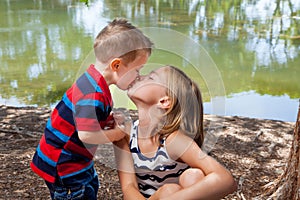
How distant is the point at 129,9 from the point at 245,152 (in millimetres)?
10857

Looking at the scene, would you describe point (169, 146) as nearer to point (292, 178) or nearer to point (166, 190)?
point (166, 190)

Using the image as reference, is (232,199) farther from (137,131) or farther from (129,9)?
(129,9)

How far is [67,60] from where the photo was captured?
7.46m

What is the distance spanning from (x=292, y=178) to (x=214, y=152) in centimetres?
98

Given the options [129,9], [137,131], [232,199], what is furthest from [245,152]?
[129,9]

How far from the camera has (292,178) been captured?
2268 millimetres

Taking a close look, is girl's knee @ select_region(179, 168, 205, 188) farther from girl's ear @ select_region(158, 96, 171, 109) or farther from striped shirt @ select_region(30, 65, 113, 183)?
striped shirt @ select_region(30, 65, 113, 183)

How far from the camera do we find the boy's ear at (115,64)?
1627 millimetres

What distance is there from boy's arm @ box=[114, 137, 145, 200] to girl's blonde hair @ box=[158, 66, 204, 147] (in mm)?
169

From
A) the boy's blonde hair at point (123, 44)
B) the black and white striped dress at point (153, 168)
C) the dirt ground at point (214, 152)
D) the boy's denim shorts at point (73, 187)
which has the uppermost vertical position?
the boy's blonde hair at point (123, 44)

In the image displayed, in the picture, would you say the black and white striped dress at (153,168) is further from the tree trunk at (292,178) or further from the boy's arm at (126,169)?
the tree trunk at (292,178)

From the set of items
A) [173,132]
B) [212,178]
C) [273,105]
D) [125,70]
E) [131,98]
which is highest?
[125,70]

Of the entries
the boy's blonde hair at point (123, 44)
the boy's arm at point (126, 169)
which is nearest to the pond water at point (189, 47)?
the boy's blonde hair at point (123, 44)

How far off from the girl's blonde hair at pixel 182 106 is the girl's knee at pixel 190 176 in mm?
138
